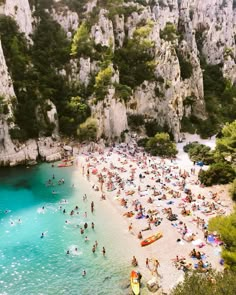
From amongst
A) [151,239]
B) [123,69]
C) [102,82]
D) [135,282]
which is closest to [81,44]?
[102,82]

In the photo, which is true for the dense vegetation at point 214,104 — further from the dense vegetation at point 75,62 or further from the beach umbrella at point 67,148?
the beach umbrella at point 67,148

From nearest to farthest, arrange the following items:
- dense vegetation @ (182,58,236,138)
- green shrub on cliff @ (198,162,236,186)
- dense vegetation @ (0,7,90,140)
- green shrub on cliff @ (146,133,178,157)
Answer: green shrub on cliff @ (198,162,236,186)
dense vegetation @ (0,7,90,140)
green shrub on cliff @ (146,133,178,157)
dense vegetation @ (182,58,236,138)

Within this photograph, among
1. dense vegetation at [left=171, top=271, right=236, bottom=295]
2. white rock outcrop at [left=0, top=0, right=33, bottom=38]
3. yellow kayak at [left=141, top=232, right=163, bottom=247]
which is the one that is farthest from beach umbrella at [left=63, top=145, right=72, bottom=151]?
dense vegetation at [left=171, top=271, right=236, bottom=295]

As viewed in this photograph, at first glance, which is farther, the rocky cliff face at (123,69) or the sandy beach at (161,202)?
the rocky cliff face at (123,69)

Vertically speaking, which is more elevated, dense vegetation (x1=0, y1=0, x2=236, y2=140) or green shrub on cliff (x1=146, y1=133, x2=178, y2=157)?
dense vegetation (x1=0, y1=0, x2=236, y2=140)

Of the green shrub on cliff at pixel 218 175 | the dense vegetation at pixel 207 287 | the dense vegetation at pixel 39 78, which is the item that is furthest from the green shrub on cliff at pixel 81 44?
the dense vegetation at pixel 207 287

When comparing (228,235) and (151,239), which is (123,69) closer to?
(151,239)

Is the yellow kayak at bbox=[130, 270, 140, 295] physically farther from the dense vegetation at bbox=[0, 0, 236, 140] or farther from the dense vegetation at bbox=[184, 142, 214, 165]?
the dense vegetation at bbox=[0, 0, 236, 140]
